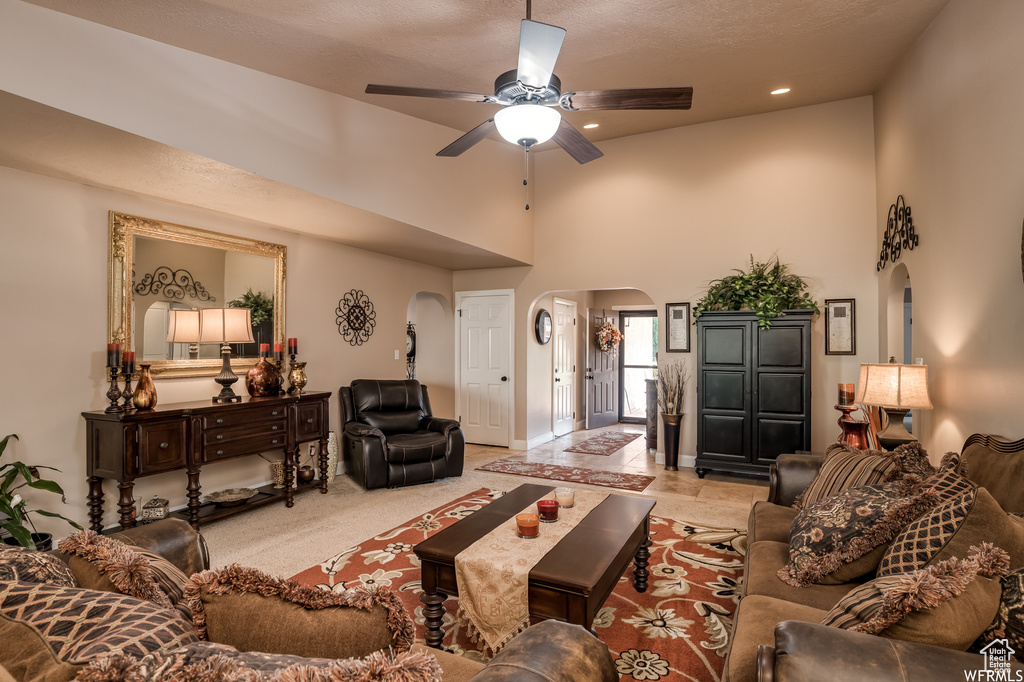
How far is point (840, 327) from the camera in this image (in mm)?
5152

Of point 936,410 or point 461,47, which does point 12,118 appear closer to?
point 461,47

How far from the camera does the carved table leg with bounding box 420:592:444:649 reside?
2.23m

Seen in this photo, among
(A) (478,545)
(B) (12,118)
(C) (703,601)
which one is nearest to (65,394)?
(B) (12,118)

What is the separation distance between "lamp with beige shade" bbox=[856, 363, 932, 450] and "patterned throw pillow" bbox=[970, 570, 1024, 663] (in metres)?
2.33

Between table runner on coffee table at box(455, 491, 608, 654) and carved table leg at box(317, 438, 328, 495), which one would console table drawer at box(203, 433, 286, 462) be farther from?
table runner on coffee table at box(455, 491, 608, 654)

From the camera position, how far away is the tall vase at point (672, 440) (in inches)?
223

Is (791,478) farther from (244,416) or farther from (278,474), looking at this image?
(278,474)

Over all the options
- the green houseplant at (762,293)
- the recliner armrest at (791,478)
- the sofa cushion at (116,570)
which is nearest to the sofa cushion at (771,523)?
the recliner armrest at (791,478)

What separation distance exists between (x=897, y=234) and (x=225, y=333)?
5.49 meters

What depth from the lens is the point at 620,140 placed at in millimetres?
6141

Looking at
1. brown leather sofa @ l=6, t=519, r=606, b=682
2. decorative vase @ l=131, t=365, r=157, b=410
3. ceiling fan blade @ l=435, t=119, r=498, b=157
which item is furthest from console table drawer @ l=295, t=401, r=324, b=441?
brown leather sofa @ l=6, t=519, r=606, b=682

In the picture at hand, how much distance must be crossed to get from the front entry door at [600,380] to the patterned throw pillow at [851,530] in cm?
649

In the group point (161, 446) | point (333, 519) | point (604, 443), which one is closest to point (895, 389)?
point (333, 519)

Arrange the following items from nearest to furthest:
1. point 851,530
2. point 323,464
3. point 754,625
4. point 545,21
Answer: point 754,625 < point 851,530 < point 545,21 < point 323,464
